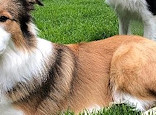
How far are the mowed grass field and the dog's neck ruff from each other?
2.12m

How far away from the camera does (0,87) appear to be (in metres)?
3.77

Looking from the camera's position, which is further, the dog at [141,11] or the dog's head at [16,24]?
Result: the dog at [141,11]

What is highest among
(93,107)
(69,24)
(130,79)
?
(130,79)

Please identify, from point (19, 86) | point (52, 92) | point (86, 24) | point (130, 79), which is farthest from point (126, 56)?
point (86, 24)

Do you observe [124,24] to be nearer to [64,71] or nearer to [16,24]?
[64,71]

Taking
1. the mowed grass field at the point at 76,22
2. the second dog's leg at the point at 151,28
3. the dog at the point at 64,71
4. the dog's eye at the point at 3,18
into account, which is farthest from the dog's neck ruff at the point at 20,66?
the second dog's leg at the point at 151,28

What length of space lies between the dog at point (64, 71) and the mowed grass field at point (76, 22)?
6.30ft

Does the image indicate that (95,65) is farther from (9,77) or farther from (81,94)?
(9,77)

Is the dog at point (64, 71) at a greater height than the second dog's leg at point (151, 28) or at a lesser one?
greater

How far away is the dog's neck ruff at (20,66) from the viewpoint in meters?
3.77

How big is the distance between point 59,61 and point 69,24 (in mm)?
4364

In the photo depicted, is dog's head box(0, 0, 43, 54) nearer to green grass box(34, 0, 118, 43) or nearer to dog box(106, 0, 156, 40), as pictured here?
dog box(106, 0, 156, 40)

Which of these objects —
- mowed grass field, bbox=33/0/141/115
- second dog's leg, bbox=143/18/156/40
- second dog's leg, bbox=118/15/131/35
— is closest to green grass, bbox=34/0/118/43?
mowed grass field, bbox=33/0/141/115

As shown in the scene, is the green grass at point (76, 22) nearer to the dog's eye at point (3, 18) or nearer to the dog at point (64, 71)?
the dog at point (64, 71)
